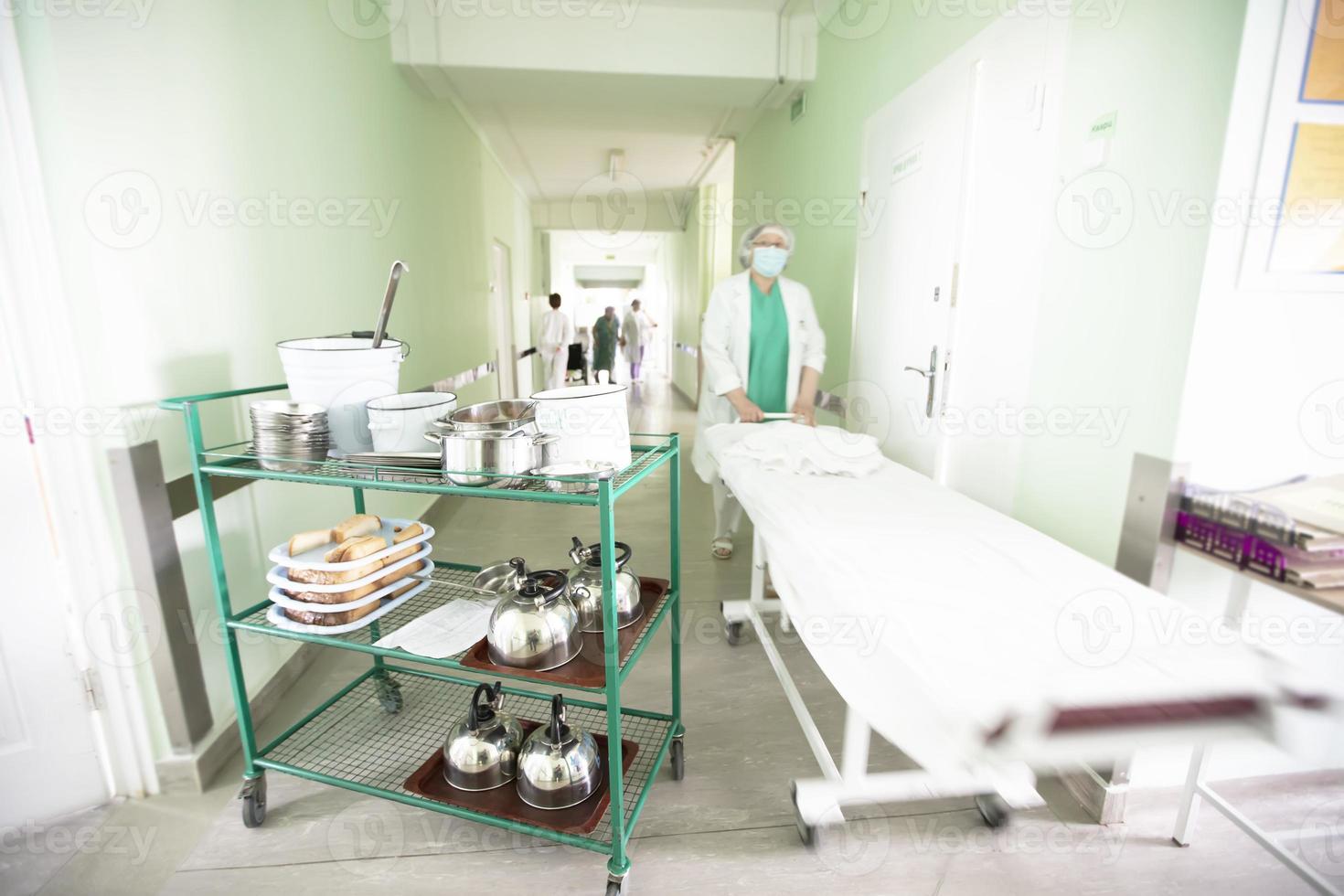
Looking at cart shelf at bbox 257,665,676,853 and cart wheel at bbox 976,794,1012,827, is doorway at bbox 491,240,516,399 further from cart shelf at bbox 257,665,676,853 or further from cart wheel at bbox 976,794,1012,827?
cart wheel at bbox 976,794,1012,827

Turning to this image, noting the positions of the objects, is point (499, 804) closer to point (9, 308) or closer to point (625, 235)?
point (9, 308)

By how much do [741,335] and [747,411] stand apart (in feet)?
1.46

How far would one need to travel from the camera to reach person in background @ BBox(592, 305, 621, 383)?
9.37 metres

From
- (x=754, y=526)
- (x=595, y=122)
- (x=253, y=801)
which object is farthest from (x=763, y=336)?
(x=595, y=122)

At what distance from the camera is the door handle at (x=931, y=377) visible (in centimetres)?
223

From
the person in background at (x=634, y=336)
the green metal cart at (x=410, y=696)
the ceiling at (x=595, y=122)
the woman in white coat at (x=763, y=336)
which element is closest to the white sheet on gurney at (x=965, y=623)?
the green metal cart at (x=410, y=696)

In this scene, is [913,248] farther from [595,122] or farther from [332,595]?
[595,122]

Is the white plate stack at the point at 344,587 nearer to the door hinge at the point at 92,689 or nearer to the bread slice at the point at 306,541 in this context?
the bread slice at the point at 306,541

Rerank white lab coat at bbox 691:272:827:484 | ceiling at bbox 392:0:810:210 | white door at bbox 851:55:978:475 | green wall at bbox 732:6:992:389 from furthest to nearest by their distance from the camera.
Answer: ceiling at bbox 392:0:810:210, white lab coat at bbox 691:272:827:484, green wall at bbox 732:6:992:389, white door at bbox 851:55:978:475

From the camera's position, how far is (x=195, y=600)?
64.3 inches

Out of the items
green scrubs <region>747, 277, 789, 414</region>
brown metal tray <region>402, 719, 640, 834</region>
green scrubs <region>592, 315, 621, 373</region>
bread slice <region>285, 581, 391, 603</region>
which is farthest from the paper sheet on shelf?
green scrubs <region>592, 315, 621, 373</region>

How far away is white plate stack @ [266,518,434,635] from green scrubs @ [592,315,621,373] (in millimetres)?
8064

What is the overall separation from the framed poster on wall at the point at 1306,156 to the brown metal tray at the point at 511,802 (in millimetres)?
1560

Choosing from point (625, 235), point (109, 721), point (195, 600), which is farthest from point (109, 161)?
point (625, 235)
